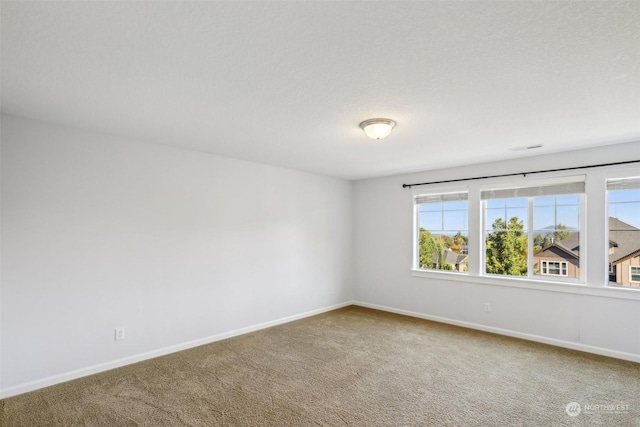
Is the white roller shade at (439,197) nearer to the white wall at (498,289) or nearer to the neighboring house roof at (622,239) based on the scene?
the white wall at (498,289)

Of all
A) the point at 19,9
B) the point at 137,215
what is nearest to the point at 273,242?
the point at 137,215

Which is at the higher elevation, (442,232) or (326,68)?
(326,68)

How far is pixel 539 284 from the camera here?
166 inches

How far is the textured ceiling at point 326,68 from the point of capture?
1553mm

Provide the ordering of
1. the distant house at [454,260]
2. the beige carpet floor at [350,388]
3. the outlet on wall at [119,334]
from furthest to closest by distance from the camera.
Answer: the distant house at [454,260] → the outlet on wall at [119,334] → the beige carpet floor at [350,388]

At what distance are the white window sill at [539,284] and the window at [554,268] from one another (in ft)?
0.43

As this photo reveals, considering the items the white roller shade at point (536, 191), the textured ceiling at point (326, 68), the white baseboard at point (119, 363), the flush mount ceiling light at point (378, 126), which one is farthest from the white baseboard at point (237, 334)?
the flush mount ceiling light at point (378, 126)

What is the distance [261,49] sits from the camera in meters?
1.84

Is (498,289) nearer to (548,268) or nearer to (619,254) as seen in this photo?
(548,268)

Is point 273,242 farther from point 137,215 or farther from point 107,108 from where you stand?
point 107,108

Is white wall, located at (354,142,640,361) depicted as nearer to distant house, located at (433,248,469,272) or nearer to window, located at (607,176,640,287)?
window, located at (607,176,640,287)

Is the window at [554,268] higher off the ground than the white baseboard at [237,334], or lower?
higher

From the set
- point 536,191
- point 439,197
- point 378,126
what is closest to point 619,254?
point 536,191

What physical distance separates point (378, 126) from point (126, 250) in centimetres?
297
